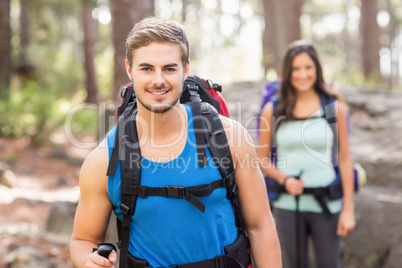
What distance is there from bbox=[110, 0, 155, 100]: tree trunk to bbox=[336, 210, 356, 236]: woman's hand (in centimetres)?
344

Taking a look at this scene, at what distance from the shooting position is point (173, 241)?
7.07ft

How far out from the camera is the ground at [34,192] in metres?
6.02

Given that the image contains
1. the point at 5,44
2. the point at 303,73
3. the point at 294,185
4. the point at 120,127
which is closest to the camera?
the point at 120,127

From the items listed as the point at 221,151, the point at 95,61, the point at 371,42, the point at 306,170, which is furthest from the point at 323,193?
the point at 95,61

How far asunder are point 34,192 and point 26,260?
14.8 ft

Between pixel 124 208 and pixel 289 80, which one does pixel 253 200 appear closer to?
pixel 124 208

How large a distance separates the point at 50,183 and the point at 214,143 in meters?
8.80

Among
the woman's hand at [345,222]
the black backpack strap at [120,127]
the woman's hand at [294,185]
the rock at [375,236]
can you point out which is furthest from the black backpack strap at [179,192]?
the rock at [375,236]

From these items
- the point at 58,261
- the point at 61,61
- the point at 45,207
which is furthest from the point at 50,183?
the point at 61,61

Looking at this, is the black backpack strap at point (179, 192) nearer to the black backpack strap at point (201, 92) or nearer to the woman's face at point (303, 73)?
the black backpack strap at point (201, 92)

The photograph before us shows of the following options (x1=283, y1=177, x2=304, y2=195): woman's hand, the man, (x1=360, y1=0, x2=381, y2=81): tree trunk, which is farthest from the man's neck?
(x1=360, y1=0, x2=381, y2=81): tree trunk

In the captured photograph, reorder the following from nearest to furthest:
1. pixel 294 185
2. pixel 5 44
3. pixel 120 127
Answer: pixel 120 127, pixel 294 185, pixel 5 44

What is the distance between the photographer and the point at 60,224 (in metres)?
6.32

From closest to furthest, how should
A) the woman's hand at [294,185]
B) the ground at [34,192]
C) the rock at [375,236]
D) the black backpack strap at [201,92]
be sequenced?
1. the black backpack strap at [201,92]
2. the woman's hand at [294,185]
3. the rock at [375,236]
4. the ground at [34,192]
